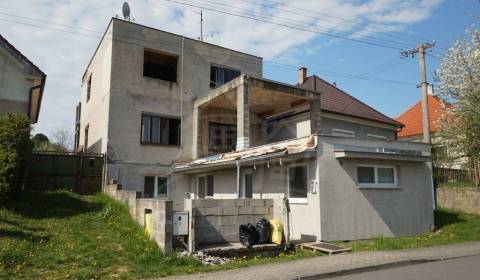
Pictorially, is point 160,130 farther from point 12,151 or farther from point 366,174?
point 366,174

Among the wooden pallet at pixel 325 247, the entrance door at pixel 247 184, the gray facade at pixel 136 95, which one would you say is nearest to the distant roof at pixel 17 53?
the gray facade at pixel 136 95

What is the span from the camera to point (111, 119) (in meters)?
16.9

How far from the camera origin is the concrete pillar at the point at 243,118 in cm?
1538

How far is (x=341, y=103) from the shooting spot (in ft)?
72.9

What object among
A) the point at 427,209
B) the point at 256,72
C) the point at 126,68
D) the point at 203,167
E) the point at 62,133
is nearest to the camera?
the point at 427,209

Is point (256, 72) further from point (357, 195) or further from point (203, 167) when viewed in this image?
point (357, 195)

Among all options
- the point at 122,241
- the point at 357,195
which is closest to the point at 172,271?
the point at 122,241

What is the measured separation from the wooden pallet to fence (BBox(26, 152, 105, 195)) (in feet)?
30.8

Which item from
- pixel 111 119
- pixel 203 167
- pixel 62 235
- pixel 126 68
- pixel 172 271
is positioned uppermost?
pixel 126 68

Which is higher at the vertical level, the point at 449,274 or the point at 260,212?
the point at 260,212

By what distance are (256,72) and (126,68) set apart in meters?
7.34

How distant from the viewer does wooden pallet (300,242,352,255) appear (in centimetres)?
1028

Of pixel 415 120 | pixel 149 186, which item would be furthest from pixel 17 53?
pixel 415 120

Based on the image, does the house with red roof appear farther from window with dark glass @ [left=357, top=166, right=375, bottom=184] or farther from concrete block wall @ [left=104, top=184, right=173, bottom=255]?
concrete block wall @ [left=104, top=184, right=173, bottom=255]
